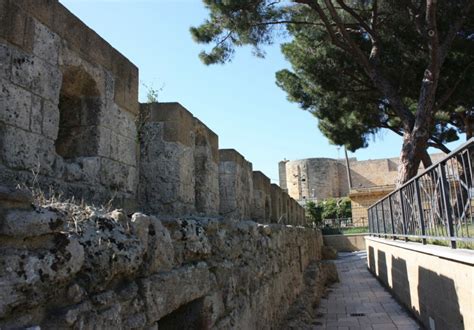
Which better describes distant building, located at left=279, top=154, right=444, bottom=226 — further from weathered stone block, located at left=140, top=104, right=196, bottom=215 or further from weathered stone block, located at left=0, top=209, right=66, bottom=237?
weathered stone block, located at left=0, top=209, right=66, bottom=237

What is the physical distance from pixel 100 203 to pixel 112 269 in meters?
1.05

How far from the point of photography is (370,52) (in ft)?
42.0

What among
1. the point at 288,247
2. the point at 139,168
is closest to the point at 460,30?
the point at 288,247

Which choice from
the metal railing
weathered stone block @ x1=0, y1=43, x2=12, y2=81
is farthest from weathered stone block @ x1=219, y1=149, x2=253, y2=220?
weathered stone block @ x1=0, y1=43, x2=12, y2=81

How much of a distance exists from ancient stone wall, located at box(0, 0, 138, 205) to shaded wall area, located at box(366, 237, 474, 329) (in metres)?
2.73

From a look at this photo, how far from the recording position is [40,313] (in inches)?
56.5

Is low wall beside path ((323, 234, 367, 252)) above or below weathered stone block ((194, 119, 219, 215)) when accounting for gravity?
below

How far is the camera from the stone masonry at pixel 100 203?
1.47 meters

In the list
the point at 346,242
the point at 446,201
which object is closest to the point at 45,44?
the point at 446,201

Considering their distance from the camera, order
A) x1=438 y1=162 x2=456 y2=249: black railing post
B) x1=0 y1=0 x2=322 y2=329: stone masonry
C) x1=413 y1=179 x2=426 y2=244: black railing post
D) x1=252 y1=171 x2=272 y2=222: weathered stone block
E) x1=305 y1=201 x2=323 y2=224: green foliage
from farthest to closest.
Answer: x1=305 y1=201 x2=323 y2=224: green foliage → x1=252 y1=171 x2=272 y2=222: weathered stone block → x1=413 y1=179 x2=426 y2=244: black railing post → x1=438 y1=162 x2=456 y2=249: black railing post → x1=0 y1=0 x2=322 y2=329: stone masonry

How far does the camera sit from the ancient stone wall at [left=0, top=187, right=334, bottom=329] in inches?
54.2

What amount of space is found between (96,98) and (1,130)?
2.68ft

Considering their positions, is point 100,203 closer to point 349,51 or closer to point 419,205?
point 419,205

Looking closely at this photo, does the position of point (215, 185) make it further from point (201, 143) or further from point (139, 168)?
point (139, 168)
